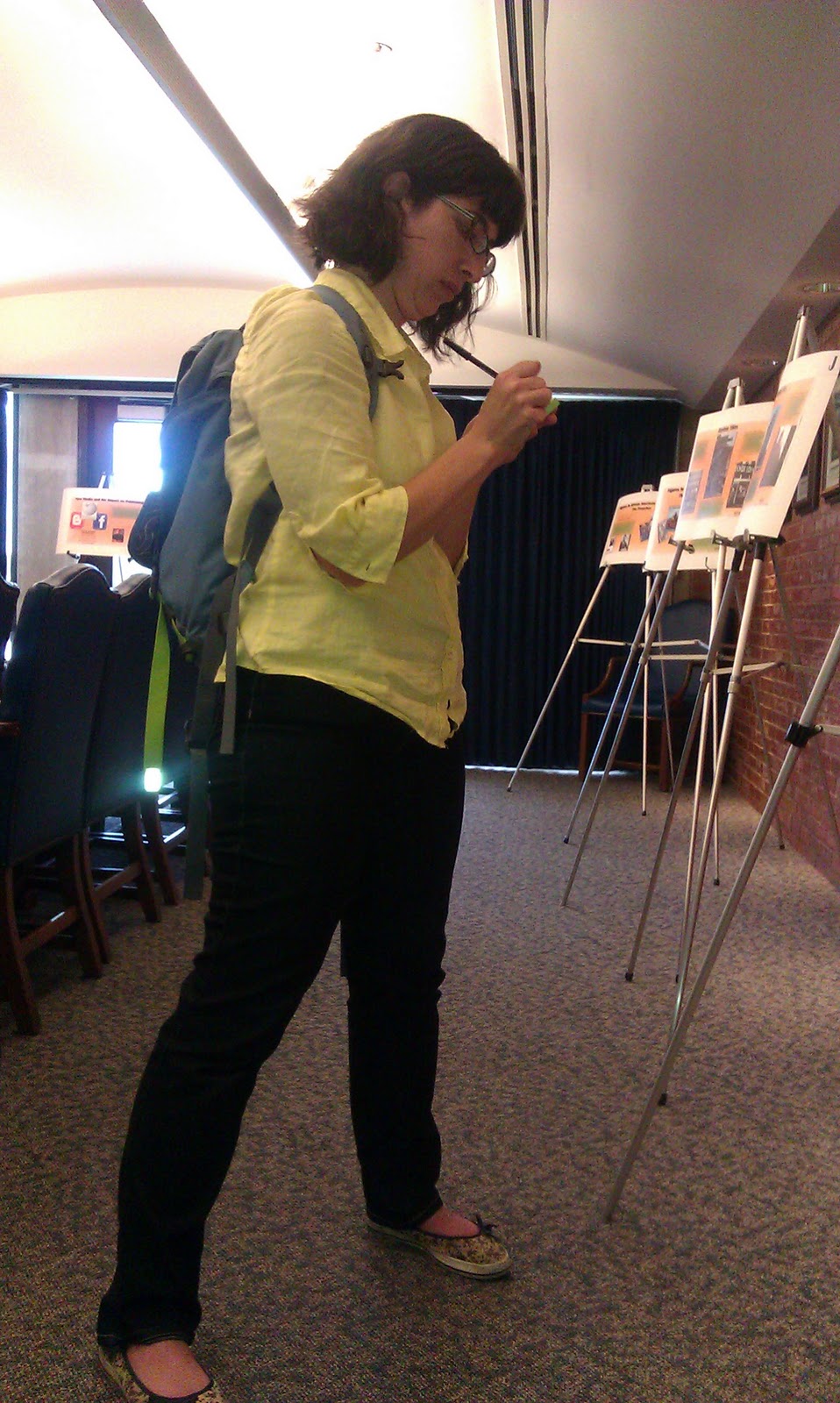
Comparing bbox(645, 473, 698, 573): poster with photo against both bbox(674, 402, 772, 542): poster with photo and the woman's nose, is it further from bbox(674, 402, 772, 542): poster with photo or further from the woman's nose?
the woman's nose

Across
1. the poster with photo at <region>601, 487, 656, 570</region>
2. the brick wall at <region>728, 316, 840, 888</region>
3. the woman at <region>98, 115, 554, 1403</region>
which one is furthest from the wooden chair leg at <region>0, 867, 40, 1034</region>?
the poster with photo at <region>601, 487, 656, 570</region>

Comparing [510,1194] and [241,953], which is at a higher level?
[241,953]

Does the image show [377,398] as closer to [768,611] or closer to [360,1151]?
[360,1151]

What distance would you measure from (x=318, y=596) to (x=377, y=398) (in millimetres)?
209

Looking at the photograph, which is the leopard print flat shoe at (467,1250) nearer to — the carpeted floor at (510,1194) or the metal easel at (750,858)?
the carpeted floor at (510,1194)

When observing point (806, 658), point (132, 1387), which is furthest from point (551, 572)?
point (132, 1387)

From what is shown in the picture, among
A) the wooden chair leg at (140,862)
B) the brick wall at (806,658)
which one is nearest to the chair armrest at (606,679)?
the brick wall at (806,658)

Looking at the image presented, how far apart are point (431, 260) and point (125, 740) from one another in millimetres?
1884

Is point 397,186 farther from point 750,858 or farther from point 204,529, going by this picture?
point 750,858

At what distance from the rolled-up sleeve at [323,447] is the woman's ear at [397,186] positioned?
0.62 feet

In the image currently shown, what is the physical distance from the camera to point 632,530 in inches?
205

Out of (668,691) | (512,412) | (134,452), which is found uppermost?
(134,452)

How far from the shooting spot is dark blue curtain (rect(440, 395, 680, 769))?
6578 millimetres

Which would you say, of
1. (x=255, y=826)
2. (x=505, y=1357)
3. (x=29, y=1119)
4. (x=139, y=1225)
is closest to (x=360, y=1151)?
(x=505, y=1357)
